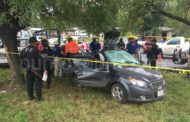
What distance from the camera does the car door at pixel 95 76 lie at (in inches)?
409

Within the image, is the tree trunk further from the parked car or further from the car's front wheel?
the car's front wheel

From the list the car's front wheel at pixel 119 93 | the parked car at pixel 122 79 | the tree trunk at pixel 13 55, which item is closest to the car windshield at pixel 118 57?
the parked car at pixel 122 79

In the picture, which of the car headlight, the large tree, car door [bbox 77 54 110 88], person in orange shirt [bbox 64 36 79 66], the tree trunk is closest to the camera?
the large tree

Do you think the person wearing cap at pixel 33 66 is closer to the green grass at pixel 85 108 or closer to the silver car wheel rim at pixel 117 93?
the green grass at pixel 85 108

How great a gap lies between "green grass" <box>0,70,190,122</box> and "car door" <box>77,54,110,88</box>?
30 cm

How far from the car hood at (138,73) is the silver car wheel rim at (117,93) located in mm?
390

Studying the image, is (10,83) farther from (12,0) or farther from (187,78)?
(187,78)

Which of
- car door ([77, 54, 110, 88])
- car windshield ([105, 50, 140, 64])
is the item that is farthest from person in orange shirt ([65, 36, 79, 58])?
car windshield ([105, 50, 140, 64])

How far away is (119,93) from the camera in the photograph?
9.92 m

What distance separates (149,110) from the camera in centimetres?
954

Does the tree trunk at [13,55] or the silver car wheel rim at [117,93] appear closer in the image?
the silver car wheel rim at [117,93]

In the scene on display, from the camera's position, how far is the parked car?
964 centimetres

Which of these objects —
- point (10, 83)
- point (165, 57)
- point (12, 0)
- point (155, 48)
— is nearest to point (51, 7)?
point (12, 0)

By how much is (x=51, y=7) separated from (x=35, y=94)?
2.67 meters
